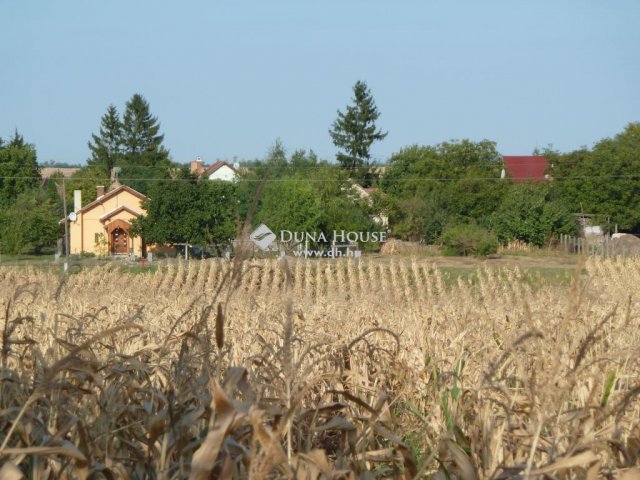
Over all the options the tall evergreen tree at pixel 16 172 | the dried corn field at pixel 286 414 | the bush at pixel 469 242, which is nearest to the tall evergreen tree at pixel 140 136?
the tall evergreen tree at pixel 16 172

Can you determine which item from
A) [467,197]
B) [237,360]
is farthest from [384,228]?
[237,360]

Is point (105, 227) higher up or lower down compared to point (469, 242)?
higher up

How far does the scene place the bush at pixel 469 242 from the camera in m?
56.5

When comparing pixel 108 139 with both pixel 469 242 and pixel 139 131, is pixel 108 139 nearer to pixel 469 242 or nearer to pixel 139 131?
pixel 139 131

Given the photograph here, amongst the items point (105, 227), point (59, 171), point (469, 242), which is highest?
A: point (59, 171)

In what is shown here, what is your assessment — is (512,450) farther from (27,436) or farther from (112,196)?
(112,196)

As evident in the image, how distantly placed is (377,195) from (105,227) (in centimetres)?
2097

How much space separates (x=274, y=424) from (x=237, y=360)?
2658 millimetres

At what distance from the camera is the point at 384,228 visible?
70.6 meters

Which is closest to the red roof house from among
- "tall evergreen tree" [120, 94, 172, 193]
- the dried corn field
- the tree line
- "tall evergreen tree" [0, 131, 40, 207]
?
the tree line

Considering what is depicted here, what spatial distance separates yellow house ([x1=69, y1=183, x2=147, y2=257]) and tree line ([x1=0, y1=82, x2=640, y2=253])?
2339mm

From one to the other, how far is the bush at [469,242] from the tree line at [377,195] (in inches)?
3.7

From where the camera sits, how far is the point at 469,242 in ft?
189

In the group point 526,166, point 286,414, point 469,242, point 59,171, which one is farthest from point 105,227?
point 286,414
